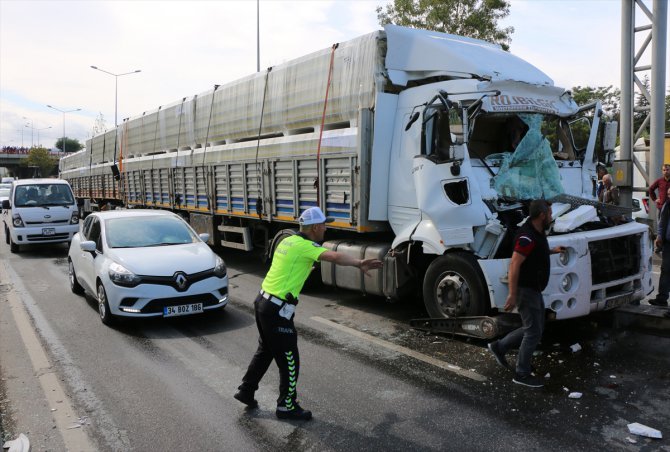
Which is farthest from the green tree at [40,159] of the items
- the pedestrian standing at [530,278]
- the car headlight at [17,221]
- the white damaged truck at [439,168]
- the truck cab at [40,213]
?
the pedestrian standing at [530,278]

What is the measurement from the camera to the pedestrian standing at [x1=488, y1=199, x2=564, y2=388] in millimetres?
4570

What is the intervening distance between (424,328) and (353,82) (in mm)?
3362

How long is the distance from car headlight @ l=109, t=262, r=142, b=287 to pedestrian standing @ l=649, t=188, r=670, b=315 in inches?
244

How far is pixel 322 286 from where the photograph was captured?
9.22 m

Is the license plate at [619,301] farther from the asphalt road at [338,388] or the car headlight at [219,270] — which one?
the car headlight at [219,270]

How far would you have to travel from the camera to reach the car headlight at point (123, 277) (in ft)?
21.6

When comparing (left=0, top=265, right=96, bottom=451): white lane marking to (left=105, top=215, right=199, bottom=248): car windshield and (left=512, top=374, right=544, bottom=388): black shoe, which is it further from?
(left=512, top=374, right=544, bottom=388): black shoe

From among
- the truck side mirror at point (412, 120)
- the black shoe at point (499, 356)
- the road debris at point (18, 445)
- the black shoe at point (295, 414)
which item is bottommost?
the road debris at point (18, 445)

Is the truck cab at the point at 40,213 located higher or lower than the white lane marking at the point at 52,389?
higher

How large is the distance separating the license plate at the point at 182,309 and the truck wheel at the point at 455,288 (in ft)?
9.21

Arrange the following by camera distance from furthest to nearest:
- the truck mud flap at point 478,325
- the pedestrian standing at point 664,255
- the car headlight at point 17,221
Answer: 1. the car headlight at point 17,221
2. the pedestrian standing at point 664,255
3. the truck mud flap at point 478,325

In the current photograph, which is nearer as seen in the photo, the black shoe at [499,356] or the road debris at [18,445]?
the road debris at [18,445]

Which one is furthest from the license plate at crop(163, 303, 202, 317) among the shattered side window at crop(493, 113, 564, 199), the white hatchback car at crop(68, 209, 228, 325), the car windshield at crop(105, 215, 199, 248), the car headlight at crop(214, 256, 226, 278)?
the shattered side window at crop(493, 113, 564, 199)

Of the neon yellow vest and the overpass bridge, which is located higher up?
the overpass bridge
